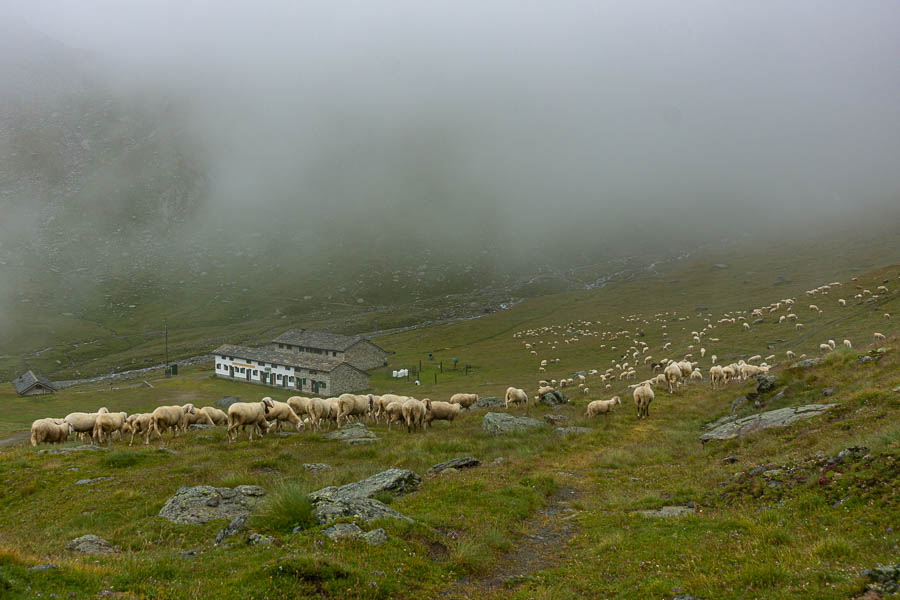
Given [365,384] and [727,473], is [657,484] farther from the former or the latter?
[365,384]

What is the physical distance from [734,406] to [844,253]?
629ft

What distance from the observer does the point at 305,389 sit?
88375mm

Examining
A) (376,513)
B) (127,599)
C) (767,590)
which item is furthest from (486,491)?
(127,599)

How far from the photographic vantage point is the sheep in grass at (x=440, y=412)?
31875mm

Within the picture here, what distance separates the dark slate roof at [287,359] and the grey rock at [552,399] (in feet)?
180

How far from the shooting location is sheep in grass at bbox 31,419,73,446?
2845 cm

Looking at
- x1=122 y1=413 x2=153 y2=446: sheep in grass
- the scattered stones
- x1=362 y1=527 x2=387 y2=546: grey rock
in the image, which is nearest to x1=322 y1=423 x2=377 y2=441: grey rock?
the scattered stones

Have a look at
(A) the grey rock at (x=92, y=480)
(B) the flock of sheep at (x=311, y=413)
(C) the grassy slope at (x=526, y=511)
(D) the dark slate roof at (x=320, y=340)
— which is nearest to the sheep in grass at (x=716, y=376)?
(B) the flock of sheep at (x=311, y=413)

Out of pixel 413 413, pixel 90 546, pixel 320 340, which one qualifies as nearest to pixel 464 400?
pixel 413 413

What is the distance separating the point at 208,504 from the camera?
14.8 metres

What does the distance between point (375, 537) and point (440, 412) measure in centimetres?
2155

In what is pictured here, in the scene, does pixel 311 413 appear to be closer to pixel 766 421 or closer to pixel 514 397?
pixel 514 397

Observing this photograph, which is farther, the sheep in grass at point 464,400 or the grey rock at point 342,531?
the sheep in grass at point 464,400

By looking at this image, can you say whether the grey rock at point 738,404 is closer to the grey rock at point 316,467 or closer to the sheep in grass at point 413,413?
the sheep in grass at point 413,413
